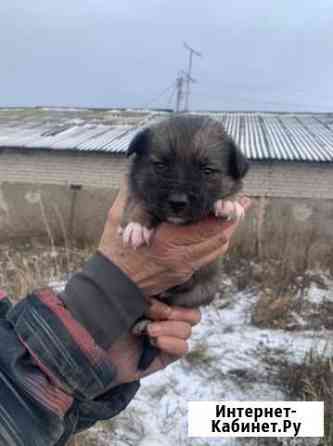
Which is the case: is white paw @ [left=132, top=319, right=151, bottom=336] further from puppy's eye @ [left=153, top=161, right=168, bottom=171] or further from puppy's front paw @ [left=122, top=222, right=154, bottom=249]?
puppy's eye @ [left=153, top=161, right=168, bottom=171]

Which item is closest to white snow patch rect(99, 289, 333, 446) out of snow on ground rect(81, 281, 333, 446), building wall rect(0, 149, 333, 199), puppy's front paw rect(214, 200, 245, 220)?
snow on ground rect(81, 281, 333, 446)

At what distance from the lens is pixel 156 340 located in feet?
7.89

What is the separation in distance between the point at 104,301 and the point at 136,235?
1.62 feet

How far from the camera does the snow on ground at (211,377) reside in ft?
13.2

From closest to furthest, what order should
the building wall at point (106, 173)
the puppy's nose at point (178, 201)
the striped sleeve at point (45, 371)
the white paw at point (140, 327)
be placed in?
the striped sleeve at point (45, 371)
the puppy's nose at point (178, 201)
the white paw at point (140, 327)
the building wall at point (106, 173)

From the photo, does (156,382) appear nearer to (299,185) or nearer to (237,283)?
(237,283)

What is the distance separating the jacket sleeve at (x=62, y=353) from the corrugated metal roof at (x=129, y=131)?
21.7ft

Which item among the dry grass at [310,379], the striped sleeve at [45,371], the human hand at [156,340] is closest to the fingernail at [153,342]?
the human hand at [156,340]

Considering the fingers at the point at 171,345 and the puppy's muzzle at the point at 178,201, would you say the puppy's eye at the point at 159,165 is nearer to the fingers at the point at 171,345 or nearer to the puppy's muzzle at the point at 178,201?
the puppy's muzzle at the point at 178,201

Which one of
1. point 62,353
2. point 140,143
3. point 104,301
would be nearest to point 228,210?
point 140,143

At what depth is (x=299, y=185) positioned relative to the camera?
841cm

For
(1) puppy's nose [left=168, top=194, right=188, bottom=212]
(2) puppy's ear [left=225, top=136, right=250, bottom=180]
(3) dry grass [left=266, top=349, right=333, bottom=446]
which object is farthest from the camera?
(3) dry grass [left=266, top=349, right=333, bottom=446]

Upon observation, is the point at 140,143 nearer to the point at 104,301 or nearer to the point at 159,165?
the point at 159,165

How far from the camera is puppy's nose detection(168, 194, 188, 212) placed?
7.24 ft
